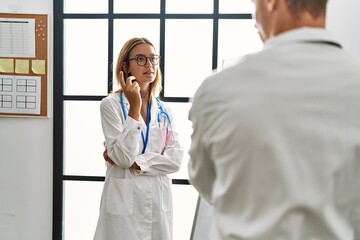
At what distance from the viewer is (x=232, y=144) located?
0.85 metres

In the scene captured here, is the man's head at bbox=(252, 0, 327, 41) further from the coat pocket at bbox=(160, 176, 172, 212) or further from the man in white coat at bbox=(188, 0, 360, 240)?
the coat pocket at bbox=(160, 176, 172, 212)

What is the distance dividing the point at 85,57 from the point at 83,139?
1.86ft

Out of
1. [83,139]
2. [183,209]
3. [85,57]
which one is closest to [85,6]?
[85,57]

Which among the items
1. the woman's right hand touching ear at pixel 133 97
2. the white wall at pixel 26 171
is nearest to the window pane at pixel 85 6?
the white wall at pixel 26 171

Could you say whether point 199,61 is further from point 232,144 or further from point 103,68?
point 232,144

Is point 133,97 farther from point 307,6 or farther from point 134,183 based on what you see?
point 307,6

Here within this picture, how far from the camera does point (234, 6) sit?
2848mm

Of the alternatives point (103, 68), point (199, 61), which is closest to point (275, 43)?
point (199, 61)

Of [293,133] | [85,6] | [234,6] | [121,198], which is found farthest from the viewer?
[85,6]

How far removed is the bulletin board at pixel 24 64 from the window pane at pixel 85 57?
164mm

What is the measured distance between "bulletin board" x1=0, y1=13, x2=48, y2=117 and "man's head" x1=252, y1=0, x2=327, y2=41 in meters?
2.25

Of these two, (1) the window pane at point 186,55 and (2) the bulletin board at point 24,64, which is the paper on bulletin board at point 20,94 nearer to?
(2) the bulletin board at point 24,64

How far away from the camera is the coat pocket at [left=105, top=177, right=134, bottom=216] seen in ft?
7.32

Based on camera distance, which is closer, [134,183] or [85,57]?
[134,183]
